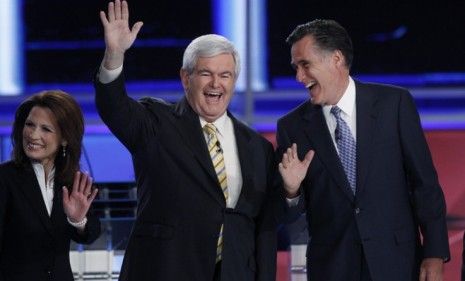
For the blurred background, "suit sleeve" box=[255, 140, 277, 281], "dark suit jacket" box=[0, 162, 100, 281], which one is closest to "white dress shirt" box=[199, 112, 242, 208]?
"suit sleeve" box=[255, 140, 277, 281]

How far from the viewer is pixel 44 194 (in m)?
3.60


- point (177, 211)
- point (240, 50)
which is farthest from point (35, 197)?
point (240, 50)

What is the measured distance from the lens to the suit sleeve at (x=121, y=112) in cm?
323

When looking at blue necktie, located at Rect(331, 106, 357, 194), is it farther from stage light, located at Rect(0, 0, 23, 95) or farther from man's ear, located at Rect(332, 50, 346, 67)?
stage light, located at Rect(0, 0, 23, 95)

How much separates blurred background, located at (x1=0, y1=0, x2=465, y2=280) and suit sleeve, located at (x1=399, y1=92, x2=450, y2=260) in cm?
258

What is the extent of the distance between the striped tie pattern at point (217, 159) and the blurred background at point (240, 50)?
2606 millimetres

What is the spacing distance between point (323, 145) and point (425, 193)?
0.33 meters

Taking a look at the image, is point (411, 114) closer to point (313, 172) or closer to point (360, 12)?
point (313, 172)

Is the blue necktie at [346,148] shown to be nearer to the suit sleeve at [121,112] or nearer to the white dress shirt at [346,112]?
the white dress shirt at [346,112]

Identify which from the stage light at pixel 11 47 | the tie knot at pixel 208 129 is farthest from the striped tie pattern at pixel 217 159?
the stage light at pixel 11 47

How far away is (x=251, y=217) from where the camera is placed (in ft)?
11.5

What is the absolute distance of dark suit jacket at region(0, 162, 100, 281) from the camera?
11.5ft

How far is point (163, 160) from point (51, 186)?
428mm

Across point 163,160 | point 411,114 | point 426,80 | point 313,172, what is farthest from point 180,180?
point 426,80
